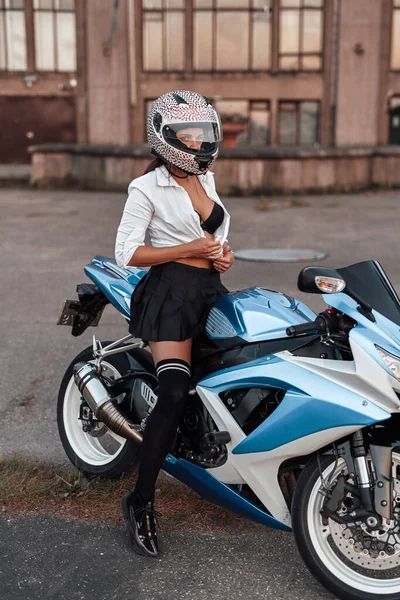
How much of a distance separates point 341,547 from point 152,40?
3400 centimetres

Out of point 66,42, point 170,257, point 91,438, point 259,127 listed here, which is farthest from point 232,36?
point 170,257

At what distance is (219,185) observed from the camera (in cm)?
1862

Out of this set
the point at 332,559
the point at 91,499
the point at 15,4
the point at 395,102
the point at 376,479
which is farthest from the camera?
the point at 15,4

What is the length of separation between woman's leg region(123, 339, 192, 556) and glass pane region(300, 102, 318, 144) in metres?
32.9

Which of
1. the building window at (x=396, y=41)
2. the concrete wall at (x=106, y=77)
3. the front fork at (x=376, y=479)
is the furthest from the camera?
the building window at (x=396, y=41)

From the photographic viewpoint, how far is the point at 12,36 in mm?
35969

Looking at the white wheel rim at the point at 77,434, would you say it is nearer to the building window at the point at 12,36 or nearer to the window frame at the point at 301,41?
the window frame at the point at 301,41

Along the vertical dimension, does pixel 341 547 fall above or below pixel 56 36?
below

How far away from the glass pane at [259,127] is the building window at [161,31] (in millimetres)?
4242

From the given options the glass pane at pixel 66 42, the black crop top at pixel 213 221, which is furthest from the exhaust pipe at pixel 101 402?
the glass pane at pixel 66 42

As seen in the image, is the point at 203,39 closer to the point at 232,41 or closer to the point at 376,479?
the point at 232,41

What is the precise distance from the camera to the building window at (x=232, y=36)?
34.8 m

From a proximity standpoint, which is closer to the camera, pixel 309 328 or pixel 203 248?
pixel 309 328

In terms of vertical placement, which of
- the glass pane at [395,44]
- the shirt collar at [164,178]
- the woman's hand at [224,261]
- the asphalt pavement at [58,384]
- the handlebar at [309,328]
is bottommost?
the asphalt pavement at [58,384]
